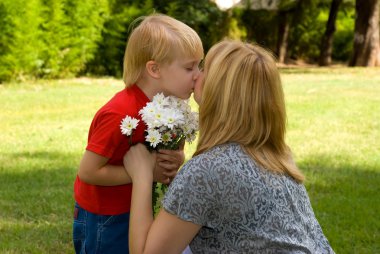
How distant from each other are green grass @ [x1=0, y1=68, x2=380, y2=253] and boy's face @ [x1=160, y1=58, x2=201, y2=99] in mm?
1699

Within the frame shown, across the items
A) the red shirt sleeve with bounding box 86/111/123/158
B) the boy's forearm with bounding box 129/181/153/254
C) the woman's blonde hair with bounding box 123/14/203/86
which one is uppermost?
the woman's blonde hair with bounding box 123/14/203/86

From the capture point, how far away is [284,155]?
106 inches

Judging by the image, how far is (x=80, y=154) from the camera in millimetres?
7332

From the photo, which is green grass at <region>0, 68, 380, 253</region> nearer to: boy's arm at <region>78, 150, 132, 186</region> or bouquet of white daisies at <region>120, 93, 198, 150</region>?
boy's arm at <region>78, 150, 132, 186</region>

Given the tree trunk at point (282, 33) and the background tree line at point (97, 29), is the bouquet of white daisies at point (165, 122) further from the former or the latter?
the tree trunk at point (282, 33)

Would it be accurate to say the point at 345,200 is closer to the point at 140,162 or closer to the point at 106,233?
the point at 106,233

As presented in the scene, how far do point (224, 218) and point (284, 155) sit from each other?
0.34 meters

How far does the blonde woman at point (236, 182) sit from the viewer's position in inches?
98.9

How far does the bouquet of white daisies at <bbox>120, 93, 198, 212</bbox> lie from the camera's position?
2.92 meters

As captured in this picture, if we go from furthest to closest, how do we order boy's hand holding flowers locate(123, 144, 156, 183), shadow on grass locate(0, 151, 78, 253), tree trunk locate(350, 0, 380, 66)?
tree trunk locate(350, 0, 380, 66) < shadow on grass locate(0, 151, 78, 253) < boy's hand holding flowers locate(123, 144, 156, 183)

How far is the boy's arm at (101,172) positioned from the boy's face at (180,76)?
409mm

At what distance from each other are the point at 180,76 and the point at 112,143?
0.42 meters

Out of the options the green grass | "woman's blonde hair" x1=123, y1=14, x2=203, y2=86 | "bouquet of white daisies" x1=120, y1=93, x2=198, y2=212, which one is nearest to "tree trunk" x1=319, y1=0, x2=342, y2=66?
the green grass

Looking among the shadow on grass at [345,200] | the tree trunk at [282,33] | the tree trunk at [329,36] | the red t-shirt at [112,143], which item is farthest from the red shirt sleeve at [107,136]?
the tree trunk at [282,33]
